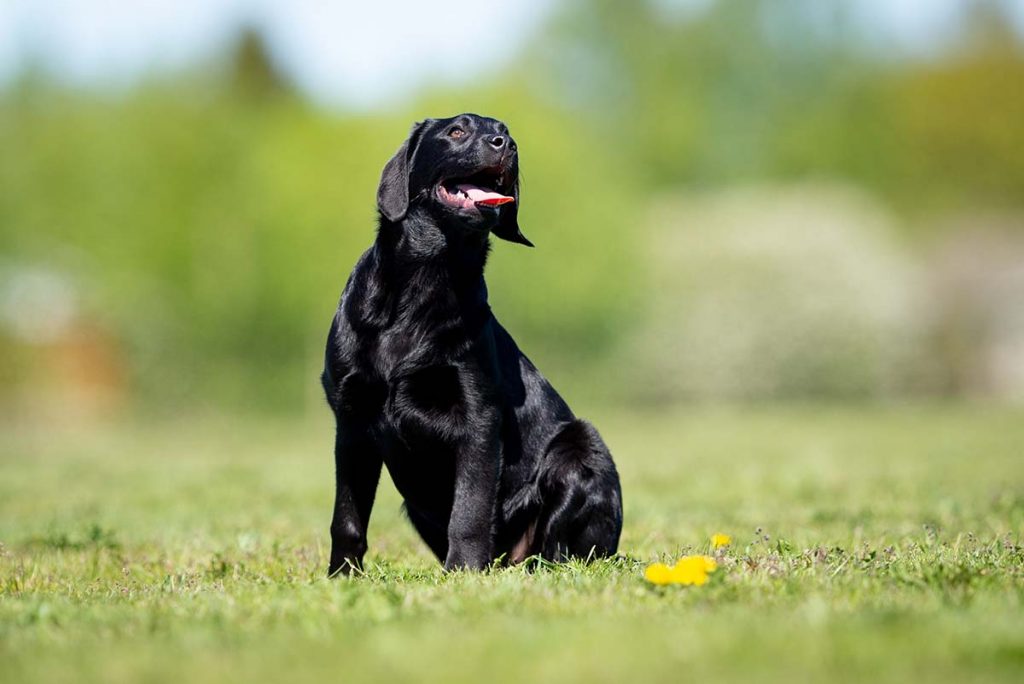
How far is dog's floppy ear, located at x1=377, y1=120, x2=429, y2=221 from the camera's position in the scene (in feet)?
17.0

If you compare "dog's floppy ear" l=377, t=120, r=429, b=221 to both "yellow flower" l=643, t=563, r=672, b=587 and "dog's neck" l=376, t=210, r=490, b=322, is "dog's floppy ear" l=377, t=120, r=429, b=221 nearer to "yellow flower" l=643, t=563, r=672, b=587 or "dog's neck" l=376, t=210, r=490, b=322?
"dog's neck" l=376, t=210, r=490, b=322

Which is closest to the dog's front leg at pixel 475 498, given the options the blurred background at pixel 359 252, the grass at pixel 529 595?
the grass at pixel 529 595

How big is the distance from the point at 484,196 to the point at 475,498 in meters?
1.27

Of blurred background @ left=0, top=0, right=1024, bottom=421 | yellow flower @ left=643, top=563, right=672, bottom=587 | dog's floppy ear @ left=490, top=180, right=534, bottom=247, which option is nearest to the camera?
yellow flower @ left=643, top=563, right=672, bottom=587

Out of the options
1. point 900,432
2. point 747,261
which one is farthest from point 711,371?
point 900,432

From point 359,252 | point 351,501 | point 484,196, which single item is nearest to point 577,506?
point 351,501

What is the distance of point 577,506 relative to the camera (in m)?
5.30

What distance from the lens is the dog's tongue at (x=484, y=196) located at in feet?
17.1

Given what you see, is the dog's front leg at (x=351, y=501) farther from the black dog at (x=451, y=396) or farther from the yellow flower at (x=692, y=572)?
the yellow flower at (x=692, y=572)

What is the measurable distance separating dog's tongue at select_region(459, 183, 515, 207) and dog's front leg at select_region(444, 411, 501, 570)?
0.89 meters

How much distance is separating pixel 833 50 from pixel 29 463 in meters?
39.6

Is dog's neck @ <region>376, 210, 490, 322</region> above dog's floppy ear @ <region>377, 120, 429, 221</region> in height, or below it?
below

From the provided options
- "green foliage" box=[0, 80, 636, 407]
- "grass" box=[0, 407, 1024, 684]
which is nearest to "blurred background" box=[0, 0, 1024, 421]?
"green foliage" box=[0, 80, 636, 407]

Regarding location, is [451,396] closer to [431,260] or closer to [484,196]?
[431,260]
